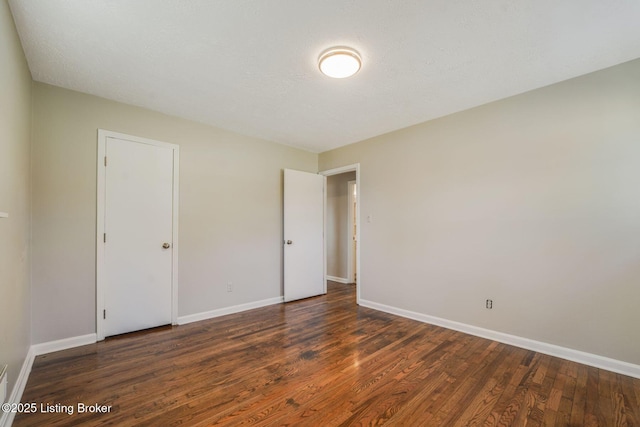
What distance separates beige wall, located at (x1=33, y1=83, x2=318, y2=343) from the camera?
2.56 meters

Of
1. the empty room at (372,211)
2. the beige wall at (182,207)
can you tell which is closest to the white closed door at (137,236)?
the empty room at (372,211)

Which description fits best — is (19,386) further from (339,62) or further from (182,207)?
(339,62)

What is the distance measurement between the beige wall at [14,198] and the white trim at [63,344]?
0.22 m

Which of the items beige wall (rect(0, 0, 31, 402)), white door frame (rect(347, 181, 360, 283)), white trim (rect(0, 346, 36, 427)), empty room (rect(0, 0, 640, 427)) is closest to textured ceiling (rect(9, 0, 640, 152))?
empty room (rect(0, 0, 640, 427))

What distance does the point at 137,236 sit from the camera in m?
3.04

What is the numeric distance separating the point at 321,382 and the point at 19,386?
2.09 meters

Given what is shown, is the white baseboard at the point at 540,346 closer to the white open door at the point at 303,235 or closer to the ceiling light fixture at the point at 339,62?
the white open door at the point at 303,235

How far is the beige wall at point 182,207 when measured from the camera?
8.41 feet

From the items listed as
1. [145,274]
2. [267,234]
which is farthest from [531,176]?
[145,274]

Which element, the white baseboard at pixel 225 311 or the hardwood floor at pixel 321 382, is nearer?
the hardwood floor at pixel 321 382

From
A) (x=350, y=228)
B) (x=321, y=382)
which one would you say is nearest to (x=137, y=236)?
(x=321, y=382)

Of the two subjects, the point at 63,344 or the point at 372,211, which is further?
the point at 372,211

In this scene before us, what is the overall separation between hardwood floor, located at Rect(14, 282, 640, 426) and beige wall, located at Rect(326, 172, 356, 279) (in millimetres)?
2782

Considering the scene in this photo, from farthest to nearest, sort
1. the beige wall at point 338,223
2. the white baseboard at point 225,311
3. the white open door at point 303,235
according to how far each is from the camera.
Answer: the beige wall at point 338,223, the white open door at point 303,235, the white baseboard at point 225,311
